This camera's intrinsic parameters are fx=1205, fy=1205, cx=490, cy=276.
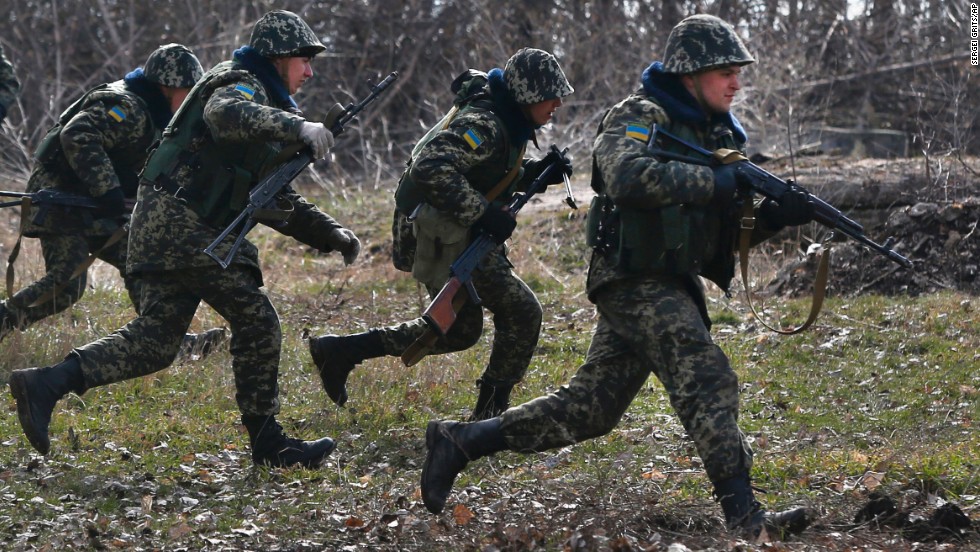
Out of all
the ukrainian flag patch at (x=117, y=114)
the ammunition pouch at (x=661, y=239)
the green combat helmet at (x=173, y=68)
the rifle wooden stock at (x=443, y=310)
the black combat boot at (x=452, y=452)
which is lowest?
the black combat boot at (x=452, y=452)

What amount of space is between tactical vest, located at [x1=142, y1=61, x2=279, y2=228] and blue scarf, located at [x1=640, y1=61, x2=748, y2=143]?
6.15ft

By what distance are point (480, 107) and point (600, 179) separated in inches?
46.5

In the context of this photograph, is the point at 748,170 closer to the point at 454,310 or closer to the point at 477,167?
the point at 454,310

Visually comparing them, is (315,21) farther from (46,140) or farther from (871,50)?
(46,140)

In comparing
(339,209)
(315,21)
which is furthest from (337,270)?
(315,21)

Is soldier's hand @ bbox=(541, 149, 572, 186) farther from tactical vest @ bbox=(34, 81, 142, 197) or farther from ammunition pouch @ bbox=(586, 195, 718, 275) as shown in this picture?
tactical vest @ bbox=(34, 81, 142, 197)

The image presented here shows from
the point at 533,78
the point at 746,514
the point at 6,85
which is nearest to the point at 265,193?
the point at 533,78

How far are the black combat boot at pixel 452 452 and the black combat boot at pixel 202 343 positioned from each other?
3.59 m

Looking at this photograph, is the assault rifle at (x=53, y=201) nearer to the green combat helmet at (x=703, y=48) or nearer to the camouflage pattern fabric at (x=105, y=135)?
the camouflage pattern fabric at (x=105, y=135)

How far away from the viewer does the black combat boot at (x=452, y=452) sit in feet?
15.3

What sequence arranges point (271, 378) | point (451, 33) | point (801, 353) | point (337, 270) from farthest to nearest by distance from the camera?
point (451, 33), point (337, 270), point (801, 353), point (271, 378)

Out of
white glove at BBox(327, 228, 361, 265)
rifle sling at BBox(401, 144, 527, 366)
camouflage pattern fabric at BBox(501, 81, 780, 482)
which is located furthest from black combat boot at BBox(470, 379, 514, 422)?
camouflage pattern fabric at BBox(501, 81, 780, 482)

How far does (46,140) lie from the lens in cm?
734

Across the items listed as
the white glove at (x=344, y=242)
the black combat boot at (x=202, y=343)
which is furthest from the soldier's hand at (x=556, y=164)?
the black combat boot at (x=202, y=343)
